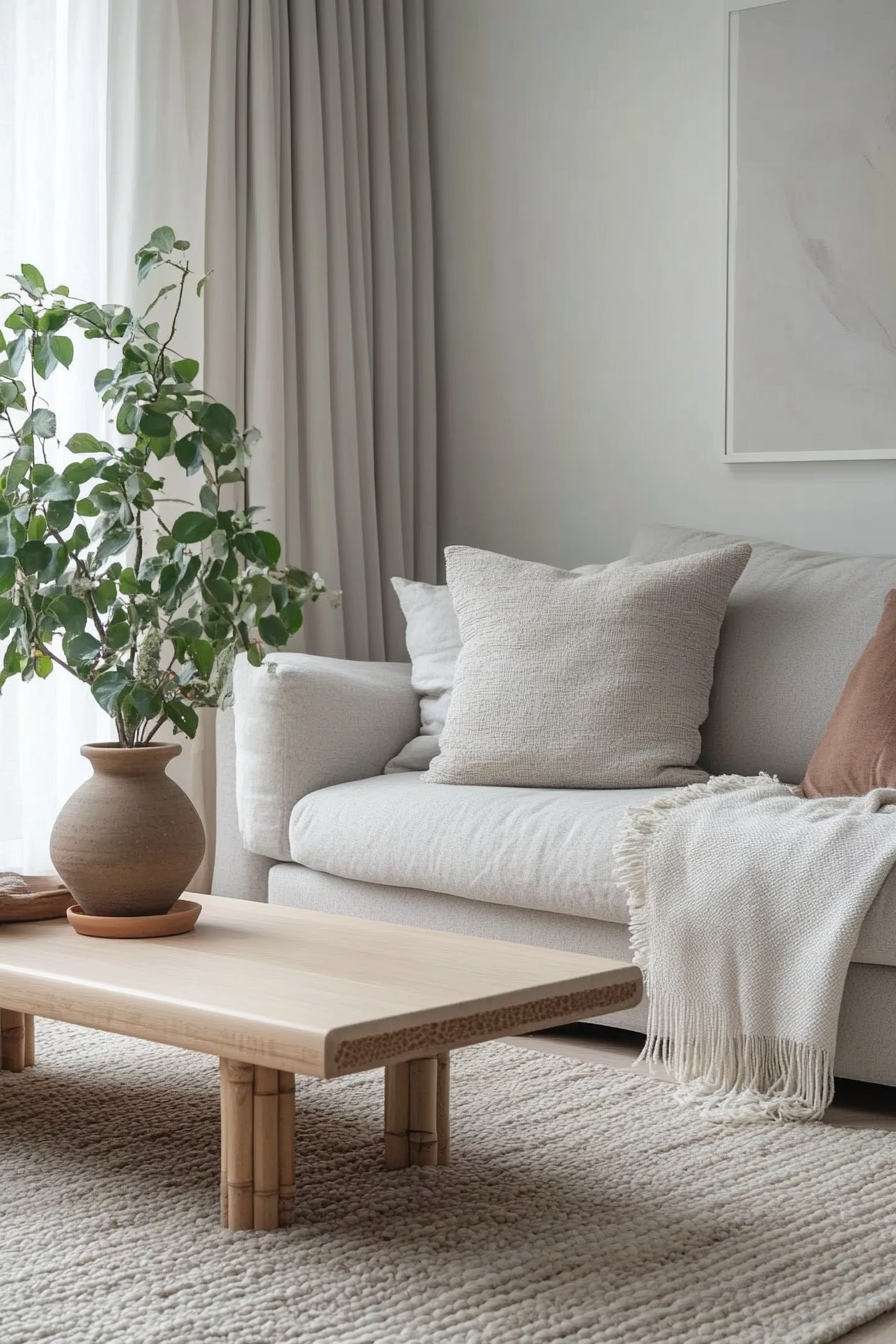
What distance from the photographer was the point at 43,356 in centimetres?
207

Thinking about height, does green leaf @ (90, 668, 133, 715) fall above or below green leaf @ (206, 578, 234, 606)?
below

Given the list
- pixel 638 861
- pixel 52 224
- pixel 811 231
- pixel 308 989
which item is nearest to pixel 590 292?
pixel 811 231

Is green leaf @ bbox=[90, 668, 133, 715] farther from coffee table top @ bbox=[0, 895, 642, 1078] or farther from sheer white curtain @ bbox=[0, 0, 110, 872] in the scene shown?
sheer white curtain @ bbox=[0, 0, 110, 872]

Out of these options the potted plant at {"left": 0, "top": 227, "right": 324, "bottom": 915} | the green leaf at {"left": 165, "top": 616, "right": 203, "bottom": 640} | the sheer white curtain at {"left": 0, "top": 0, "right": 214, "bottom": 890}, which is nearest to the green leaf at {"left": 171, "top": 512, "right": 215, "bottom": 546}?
the potted plant at {"left": 0, "top": 227, "right": 324, "bottom": 915}

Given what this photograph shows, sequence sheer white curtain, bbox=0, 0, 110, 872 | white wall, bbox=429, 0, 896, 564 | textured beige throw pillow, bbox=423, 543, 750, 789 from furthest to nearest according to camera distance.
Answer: white wall, bbox=429, 0, 896, 564
sheer white curtain, bbox=0, 0, 110, 872
textured beige throw pillow, bbox=423, 543, 750, 789

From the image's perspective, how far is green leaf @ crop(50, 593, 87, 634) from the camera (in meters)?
2.02

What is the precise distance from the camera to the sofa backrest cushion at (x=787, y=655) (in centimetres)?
293

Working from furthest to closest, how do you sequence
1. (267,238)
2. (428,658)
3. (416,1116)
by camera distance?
(267,238) < (428,658) < (416,1116)

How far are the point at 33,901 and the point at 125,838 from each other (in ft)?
0.69

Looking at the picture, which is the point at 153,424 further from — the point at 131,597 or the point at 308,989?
the point at 308,989

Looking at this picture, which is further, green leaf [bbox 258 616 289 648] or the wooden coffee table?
green leaf [bbox 258 616 289 648]

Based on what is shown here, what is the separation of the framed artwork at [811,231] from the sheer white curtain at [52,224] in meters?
1.50

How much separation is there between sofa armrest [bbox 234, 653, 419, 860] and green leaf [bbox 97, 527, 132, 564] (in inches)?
35.4

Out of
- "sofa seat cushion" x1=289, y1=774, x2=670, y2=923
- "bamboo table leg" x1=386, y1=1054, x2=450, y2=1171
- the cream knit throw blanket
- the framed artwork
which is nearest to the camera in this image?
"bamboo table leg" x1=386, y1=1054, x2=450, y2=1171
